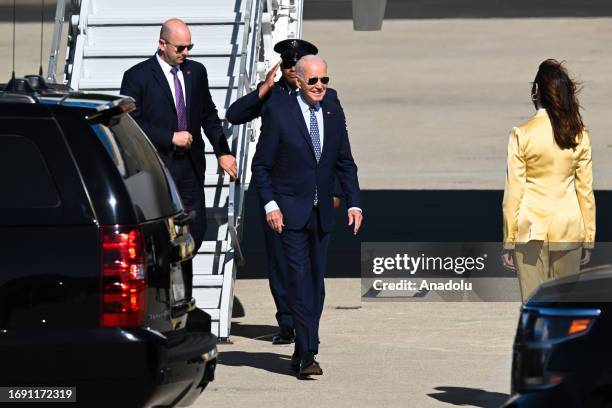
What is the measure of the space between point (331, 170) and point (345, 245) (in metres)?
5.33

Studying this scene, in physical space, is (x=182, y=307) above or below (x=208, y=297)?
above

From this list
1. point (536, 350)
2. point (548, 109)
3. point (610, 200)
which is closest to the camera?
point (536, 350)

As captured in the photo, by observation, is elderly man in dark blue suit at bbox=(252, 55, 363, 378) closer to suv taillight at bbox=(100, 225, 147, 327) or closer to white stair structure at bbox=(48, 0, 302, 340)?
white stair structure at bbox=(48, 0, 302, 340)

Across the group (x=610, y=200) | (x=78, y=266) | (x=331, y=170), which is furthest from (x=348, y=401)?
(x=610, y=200)

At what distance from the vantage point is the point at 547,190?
830cm

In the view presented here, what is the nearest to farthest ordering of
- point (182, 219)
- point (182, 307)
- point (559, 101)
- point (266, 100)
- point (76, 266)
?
point (76, 266) < point (182, 307) < point (182, 219) < point (559, 101) < point (266, 100)

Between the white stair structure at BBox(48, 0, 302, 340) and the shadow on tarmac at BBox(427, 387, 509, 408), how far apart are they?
8.99 feet

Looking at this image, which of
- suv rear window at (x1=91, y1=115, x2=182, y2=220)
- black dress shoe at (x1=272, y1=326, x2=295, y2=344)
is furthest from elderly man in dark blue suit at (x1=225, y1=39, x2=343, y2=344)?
suv rear window at (x1=91, y1=115, x2=182, y2=220)

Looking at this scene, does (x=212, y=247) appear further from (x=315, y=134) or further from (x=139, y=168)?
(x=139, y=168)

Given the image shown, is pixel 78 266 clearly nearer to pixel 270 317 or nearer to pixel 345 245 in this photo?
pixel 270 317

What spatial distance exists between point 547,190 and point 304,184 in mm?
1702

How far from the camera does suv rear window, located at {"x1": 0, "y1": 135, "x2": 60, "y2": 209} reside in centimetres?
643

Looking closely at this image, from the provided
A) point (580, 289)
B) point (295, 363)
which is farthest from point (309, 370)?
point (580, 289)

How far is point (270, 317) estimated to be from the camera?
1168cm
